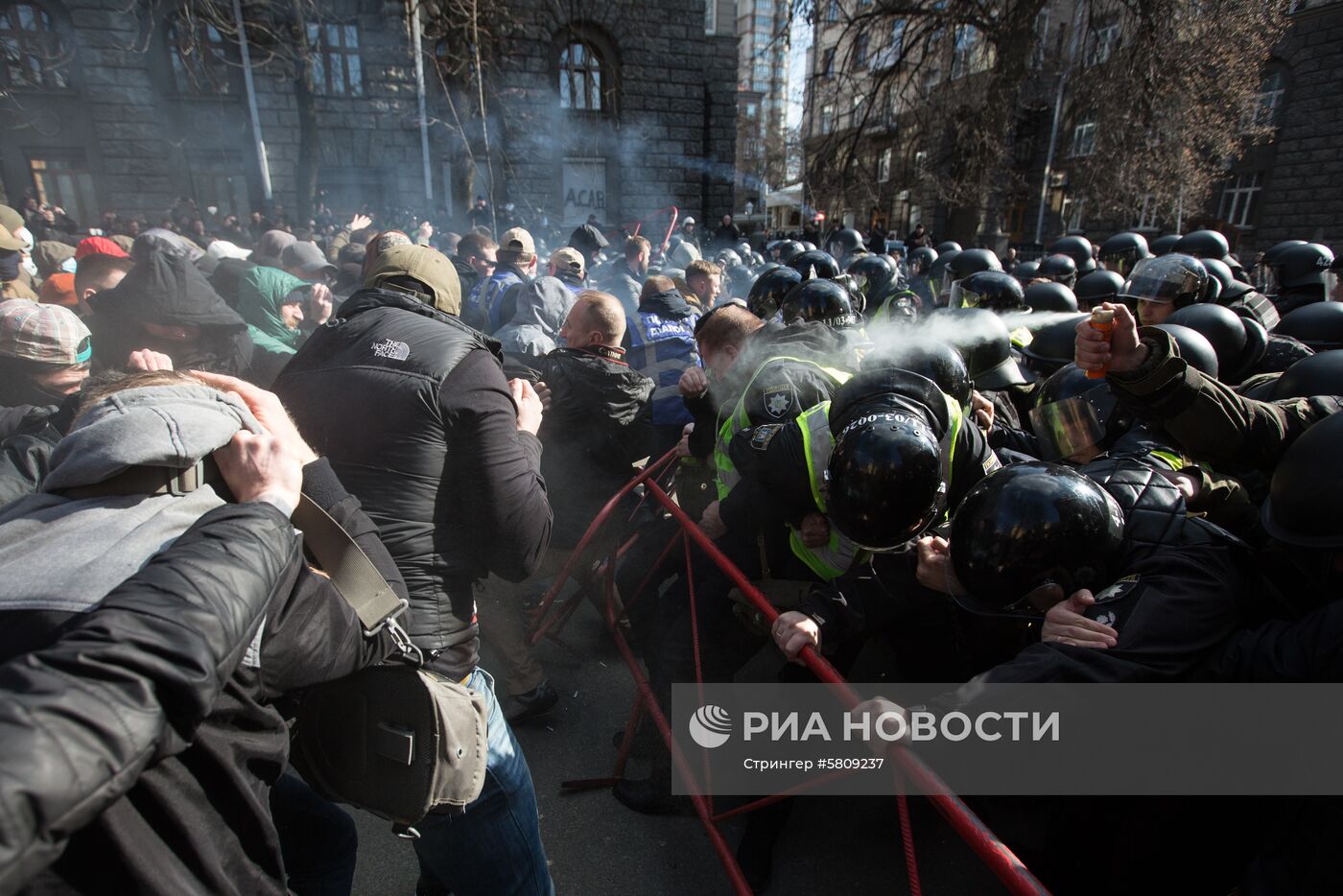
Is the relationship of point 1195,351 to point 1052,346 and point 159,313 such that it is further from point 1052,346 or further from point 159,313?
point 159,313

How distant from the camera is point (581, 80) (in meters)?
21.0

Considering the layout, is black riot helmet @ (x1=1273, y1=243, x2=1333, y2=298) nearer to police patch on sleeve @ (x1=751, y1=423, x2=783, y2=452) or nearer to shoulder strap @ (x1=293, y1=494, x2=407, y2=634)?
police patch on sleeve @ (x1=751, y1=423, x2=783, y2=452)

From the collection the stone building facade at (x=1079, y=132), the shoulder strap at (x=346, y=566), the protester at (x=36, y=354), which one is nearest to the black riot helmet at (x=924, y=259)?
the stone building facade at (x=1079, y=132)

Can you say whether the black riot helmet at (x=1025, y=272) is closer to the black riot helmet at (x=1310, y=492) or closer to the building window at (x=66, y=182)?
the black riot helmet at (x=1310, y=492)

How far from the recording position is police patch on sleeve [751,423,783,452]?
258cm

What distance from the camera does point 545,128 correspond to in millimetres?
20453

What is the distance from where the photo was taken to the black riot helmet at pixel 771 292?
5570mm

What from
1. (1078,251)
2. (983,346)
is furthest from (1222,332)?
(1078,251)

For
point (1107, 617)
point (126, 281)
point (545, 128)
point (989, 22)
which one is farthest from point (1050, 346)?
point (545, 128)

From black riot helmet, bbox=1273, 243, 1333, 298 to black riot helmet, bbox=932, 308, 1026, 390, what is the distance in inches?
164

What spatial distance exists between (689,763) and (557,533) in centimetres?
142

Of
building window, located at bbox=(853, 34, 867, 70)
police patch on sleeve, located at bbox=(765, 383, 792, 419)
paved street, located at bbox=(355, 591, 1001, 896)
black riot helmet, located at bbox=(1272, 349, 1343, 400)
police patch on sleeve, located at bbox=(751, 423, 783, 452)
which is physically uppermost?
building window, located at bbox=(853, 34, 867, 70)

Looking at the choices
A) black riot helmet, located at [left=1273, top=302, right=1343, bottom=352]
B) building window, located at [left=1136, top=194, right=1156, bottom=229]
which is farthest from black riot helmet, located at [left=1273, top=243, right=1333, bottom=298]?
building window, located at [left=1136, top=194, right=1156, bottom=229]

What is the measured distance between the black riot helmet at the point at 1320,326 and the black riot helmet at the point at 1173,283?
0.77 meters
